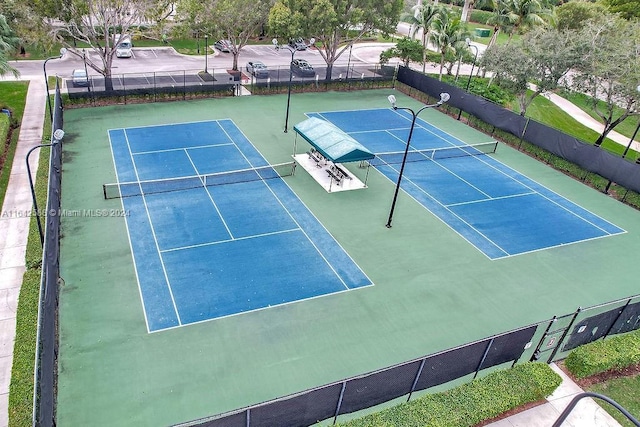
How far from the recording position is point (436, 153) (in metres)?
28.7

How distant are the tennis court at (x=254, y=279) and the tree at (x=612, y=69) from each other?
19.8 ft

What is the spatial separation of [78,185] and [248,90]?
18.0 m

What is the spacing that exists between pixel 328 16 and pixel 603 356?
2952 cm

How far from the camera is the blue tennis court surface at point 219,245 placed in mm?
15883

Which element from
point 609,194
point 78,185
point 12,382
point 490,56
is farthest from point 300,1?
point 12,382

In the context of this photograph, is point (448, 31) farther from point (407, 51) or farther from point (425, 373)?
point (425, 373)

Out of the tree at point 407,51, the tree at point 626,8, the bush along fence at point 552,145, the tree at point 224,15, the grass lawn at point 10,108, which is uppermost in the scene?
the tree at point 626,8

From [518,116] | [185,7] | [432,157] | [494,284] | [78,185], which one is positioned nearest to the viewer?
[494,284]

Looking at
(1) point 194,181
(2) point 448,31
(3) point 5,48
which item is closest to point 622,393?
(1) point 194,181

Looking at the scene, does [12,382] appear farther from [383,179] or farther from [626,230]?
[626,230]

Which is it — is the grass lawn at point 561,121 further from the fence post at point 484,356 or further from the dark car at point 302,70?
the fence post at point 484,356

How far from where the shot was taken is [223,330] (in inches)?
575

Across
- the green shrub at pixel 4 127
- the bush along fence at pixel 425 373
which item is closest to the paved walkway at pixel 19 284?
the green shrub at pixel 4 127

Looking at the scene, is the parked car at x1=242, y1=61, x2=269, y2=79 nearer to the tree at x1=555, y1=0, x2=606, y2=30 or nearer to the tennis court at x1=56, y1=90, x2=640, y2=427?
the tennis court at x1=56, y1=90, x2=640, y2=427
